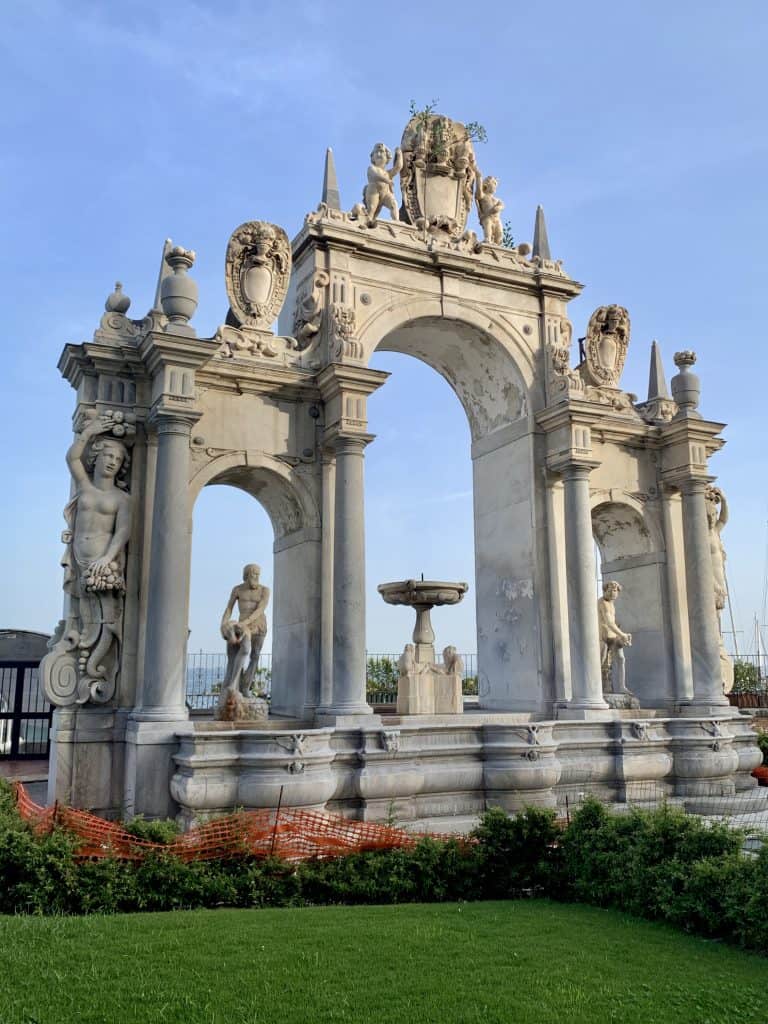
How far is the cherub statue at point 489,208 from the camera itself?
20016 mm

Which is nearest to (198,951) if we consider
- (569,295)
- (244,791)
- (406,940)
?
(406,940)

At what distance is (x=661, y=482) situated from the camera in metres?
20.6

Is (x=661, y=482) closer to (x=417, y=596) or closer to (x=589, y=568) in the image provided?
(x=589, y=568)

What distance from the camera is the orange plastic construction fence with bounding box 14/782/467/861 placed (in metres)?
9.29

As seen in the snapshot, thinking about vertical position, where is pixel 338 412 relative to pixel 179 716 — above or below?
above

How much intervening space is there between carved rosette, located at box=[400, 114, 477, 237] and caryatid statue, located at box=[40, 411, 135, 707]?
8.69 m

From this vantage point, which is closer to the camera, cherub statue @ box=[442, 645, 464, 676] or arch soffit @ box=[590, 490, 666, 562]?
cherub statue @ box=[442, 645, 464, 676]

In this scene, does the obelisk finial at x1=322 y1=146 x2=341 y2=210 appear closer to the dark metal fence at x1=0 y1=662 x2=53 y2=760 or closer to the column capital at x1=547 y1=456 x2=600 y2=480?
Answer: the column capital at x1=547 y1=456 x2=600 y2=480

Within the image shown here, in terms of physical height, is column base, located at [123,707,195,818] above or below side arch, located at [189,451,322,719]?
below

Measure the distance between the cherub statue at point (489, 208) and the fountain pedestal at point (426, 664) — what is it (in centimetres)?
810

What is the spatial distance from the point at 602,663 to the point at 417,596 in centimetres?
470

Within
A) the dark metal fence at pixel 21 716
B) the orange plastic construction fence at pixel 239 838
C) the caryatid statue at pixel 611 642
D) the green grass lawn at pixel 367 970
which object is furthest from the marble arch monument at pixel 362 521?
the dark metal fence at pixel 21 716

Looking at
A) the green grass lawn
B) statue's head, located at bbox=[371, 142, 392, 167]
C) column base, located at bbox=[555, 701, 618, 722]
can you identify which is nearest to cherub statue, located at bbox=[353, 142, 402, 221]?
statue's head, located at bbox=[371, 142, 392, 167]

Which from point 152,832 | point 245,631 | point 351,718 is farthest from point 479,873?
point 245,631
